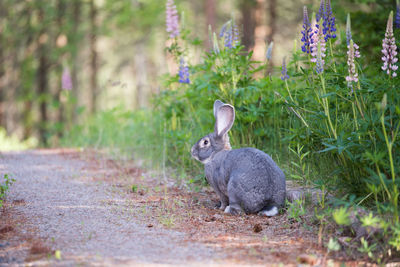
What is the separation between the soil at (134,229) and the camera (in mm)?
3275

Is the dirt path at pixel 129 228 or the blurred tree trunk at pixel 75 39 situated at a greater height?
the blurred tree trunk at pixel 75 39

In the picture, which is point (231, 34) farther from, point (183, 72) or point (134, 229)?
point (134, 229)

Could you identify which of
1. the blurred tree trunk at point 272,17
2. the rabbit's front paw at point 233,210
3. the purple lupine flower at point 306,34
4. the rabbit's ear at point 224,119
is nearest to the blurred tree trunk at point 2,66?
the blurred tree trunk at point 272,17

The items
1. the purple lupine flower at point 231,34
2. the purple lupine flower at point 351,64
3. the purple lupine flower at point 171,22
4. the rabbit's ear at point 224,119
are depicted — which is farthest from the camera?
the purple lupine flower at point 171,22

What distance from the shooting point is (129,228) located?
4.02m

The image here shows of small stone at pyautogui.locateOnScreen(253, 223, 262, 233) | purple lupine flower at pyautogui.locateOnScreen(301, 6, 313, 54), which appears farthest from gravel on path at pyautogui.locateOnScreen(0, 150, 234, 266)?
purple lupine flower at pyautogui.locateOnScreen(301, 6, 313, 54)

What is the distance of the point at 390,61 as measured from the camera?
13.1 feet

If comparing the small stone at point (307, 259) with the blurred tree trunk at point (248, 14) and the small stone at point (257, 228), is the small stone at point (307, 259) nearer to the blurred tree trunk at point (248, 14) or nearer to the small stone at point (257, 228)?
the small stone at point (257, 228)

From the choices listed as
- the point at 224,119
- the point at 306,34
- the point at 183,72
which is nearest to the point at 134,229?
the point at 224,119

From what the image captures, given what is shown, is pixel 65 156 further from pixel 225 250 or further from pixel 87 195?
pixel 225 250

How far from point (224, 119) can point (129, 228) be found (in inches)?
82.7

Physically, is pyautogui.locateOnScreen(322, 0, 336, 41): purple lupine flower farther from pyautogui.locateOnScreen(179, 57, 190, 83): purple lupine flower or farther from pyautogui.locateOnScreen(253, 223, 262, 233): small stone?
pyautogui.locateOnScreen(179, 57, 190, 83): purple lupine flower

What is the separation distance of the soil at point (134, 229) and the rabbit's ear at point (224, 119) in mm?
989

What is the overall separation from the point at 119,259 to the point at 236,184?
193 cm
